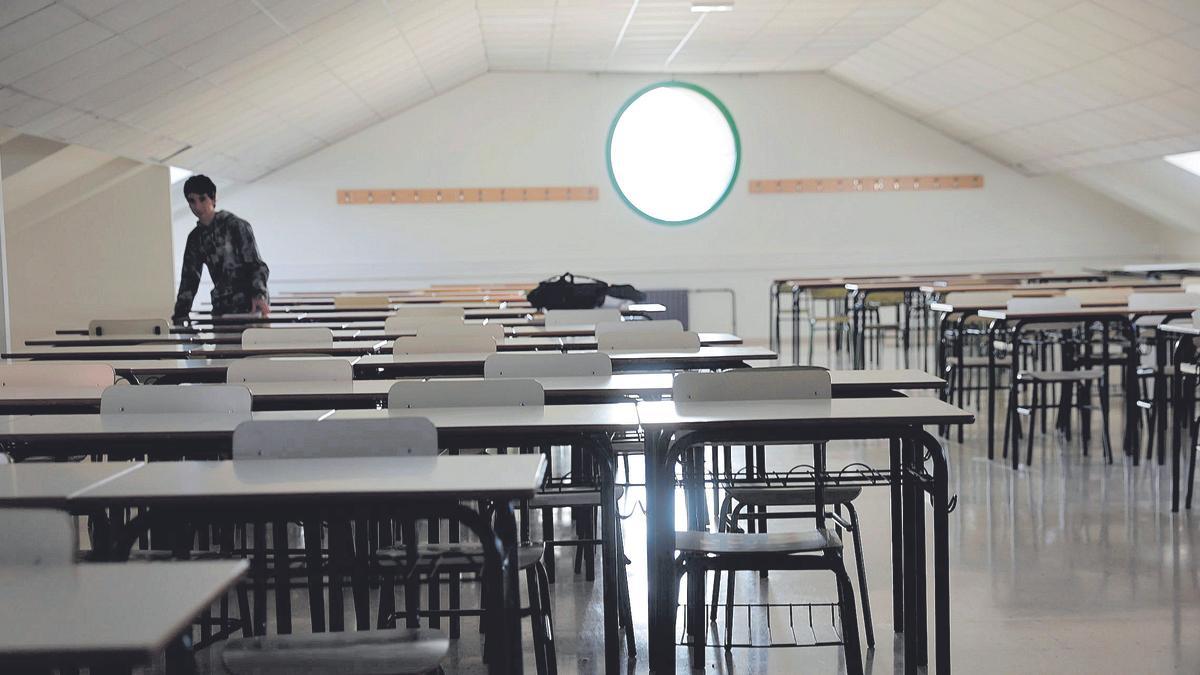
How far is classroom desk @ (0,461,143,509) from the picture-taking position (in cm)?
224

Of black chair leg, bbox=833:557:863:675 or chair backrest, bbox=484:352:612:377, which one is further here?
chair backrest, bbox=484:352:612:377

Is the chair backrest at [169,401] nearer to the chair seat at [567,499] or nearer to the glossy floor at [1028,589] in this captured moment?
the glossy floor at [1028,589]

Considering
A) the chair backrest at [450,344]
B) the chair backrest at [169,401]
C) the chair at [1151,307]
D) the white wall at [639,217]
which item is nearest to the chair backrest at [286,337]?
the chair backrest at [450,344]

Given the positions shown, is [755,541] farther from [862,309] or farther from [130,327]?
[862,309]

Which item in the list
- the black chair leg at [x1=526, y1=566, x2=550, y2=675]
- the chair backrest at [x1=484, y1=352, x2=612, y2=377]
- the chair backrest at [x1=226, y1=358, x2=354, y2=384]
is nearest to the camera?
the black chair leg at [x1=526, y1=566, x2=550, y2=675]

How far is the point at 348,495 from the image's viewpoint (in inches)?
88.7

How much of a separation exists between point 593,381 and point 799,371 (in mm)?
754

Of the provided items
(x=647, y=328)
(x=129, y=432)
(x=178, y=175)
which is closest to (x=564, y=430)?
(x=129, y=432)

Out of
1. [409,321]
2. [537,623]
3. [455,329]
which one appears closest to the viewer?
[537,623]

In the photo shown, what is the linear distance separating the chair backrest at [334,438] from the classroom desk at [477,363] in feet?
6.23

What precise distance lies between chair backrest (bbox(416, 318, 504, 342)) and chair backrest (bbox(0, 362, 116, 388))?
1496 millimetres

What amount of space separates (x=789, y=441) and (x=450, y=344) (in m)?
2.38

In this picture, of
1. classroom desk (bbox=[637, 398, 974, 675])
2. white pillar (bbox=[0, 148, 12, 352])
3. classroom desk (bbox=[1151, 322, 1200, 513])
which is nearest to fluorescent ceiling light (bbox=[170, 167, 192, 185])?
white pillar (bbox=[0, 148, 12, 352])

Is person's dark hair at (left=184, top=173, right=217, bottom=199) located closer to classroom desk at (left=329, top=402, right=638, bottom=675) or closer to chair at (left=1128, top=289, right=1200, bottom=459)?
classroom desk at (left=329, top=402, right=638, bottom=675)
